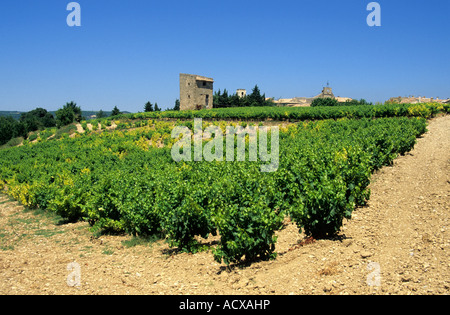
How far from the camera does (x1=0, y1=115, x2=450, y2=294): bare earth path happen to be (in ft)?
16.3

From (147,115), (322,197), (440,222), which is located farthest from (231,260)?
(147,115)

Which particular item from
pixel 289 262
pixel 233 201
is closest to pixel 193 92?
pixel 233 201

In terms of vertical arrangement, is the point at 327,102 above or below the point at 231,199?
above

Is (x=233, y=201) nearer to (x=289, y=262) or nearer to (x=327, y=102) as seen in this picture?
(x=289, y=262)

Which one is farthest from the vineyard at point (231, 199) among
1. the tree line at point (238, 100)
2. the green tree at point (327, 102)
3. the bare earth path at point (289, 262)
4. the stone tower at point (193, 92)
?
the tree line at point (238, 100)

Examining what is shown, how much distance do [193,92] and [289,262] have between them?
6003 cm

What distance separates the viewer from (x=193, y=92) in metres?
63.8

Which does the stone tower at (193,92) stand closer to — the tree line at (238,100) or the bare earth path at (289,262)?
the tree line at (238,100)

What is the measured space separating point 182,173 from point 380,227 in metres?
6.01

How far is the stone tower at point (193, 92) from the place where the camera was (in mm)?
62825

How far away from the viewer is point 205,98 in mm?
66750

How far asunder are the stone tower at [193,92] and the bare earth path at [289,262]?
54451 mm
